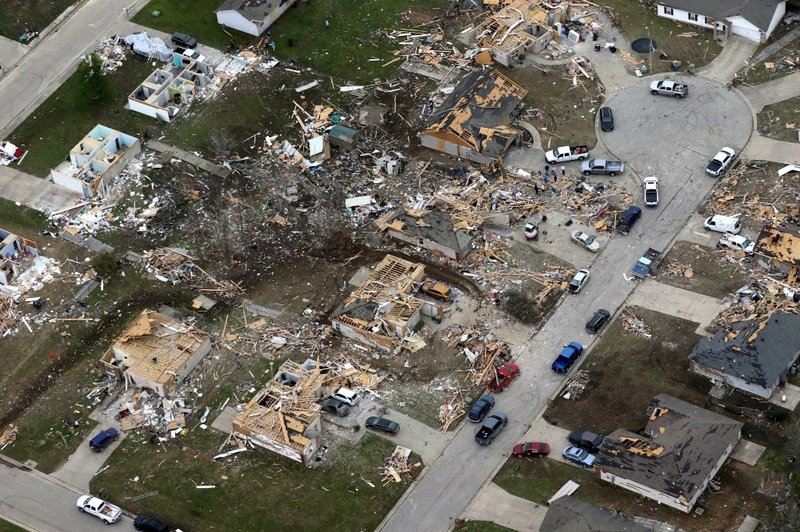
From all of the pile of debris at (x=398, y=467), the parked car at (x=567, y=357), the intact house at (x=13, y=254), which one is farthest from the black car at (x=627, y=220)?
the intact house at (x=13, y=254)

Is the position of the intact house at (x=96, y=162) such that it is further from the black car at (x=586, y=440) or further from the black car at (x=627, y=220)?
the black car at (x=586, y=440)

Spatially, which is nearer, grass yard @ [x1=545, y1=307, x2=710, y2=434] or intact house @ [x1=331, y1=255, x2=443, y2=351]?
grass yard @ [x1=545, y1=307, x2=710, y2=434]

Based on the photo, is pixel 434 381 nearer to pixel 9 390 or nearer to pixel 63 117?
pixel 9 390

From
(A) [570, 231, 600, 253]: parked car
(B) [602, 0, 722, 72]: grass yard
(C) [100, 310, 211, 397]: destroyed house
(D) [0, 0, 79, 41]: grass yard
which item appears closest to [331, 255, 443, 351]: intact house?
(C) [100, 310, 211, 397]: destroyed house

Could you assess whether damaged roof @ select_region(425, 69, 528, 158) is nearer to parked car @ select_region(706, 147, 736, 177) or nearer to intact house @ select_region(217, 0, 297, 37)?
parked car @ select_region(706, 147, 736, 177)

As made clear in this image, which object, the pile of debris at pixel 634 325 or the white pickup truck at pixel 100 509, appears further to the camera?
the pile of debris at pixel 634 325
